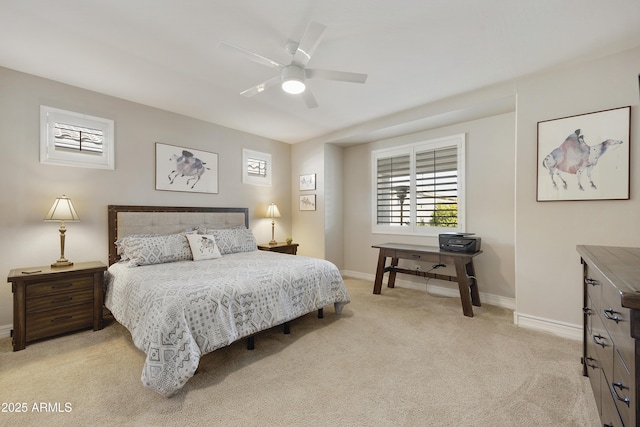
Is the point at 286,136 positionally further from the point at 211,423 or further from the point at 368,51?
the point at 211,423

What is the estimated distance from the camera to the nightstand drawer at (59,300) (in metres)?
2.44

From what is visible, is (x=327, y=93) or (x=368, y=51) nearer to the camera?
(x=368, y=51)

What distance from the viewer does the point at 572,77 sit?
258cm

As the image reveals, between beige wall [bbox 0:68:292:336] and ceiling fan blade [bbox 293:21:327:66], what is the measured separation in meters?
2.39

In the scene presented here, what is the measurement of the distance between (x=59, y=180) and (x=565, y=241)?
5123 millimetres

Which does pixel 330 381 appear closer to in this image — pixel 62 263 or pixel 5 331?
pixel 62 263

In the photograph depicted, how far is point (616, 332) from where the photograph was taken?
1111 mm

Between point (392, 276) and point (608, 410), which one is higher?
point (608, 410)

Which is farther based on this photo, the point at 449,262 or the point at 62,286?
the point at 449,262

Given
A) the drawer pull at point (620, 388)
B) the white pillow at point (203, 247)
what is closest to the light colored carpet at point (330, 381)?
the drawer pull at point (620, 388)

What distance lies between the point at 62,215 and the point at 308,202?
3.29 meters

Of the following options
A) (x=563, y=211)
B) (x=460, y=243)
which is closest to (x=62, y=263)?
(x=460, y=243)

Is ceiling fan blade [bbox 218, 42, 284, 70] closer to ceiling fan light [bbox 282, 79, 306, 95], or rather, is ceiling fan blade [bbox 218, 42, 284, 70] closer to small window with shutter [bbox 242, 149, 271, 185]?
ceiling fan light [bbox 282, 79, 306, 95]

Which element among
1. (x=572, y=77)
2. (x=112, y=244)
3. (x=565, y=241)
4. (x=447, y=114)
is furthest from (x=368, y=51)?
(x=112, y=244)
